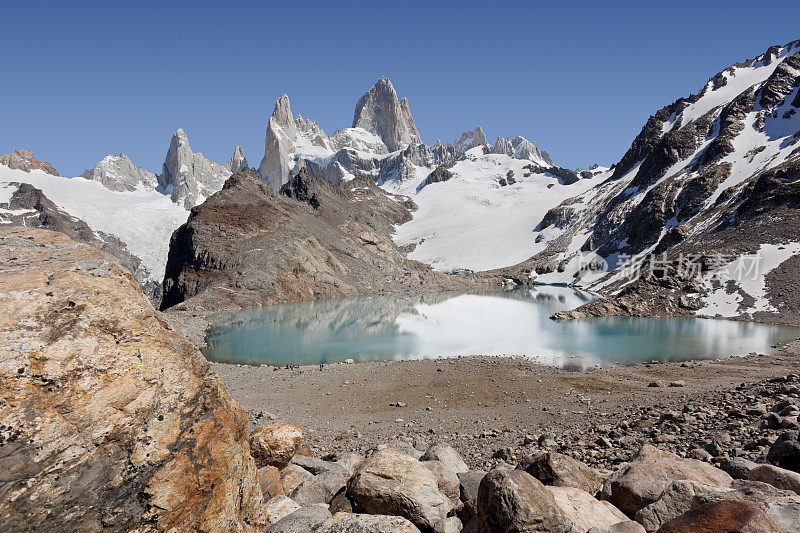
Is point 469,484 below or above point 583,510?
below

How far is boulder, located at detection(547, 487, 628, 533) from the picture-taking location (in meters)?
4.68

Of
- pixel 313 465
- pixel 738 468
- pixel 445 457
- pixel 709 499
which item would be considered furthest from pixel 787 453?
pixel 313 465

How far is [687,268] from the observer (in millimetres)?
51250

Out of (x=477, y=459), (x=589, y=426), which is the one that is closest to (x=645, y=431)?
(x=589, y=426)

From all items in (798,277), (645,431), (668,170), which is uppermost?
(668,170)

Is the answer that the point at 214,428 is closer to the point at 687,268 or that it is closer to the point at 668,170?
the point at 687,268

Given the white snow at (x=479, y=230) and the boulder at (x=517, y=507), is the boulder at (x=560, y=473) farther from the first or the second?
the white snow at (x=479, y=230)

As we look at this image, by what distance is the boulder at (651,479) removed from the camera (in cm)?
546

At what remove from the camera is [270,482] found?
7.10m

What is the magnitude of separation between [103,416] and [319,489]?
Result: 13.0 feet

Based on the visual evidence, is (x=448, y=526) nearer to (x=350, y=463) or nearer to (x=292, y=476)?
(x=292, y=476)

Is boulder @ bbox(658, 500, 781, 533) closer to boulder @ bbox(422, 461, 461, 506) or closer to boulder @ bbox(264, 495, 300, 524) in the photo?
boulder @ bbox(422, 461, 461, 506)

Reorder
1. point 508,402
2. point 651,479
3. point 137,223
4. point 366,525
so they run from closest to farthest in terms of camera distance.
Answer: point 366,525, point 651,479, point 508,402, point 137,223

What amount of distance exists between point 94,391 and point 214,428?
1109 mm
